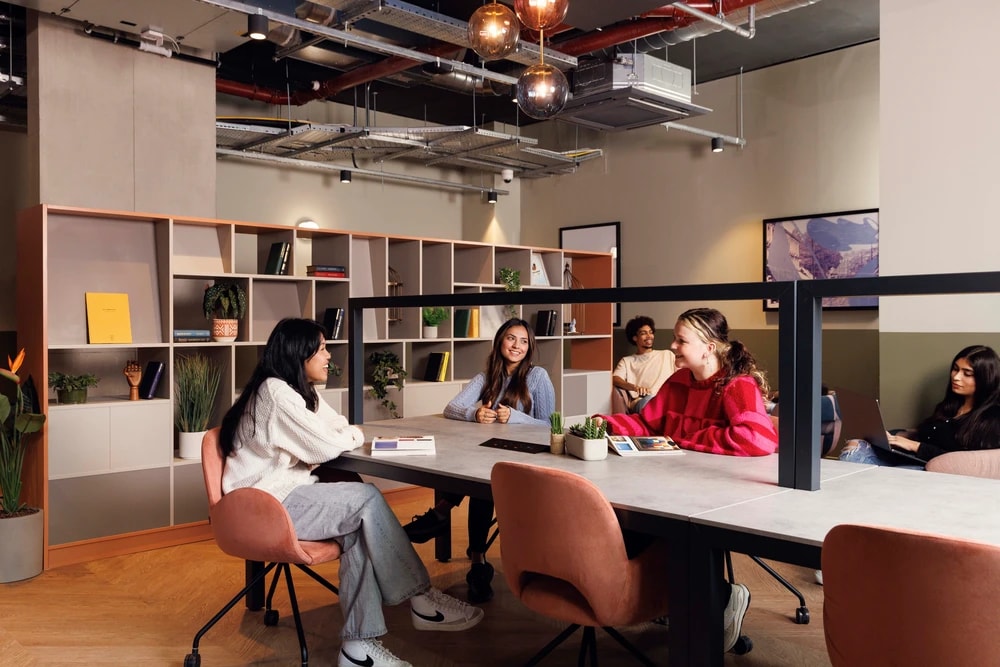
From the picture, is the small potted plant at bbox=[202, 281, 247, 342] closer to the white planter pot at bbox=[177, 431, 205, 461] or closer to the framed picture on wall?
the white planter pot at bbox=[177, 431, 205, 461]

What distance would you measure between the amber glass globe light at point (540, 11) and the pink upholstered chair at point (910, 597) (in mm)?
2204

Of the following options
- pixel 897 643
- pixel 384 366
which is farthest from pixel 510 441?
pixel 384 366

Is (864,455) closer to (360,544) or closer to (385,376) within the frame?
(360,544)

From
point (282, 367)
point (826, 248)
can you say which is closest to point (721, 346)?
point (282, 367)

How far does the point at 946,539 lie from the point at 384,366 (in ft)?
14.2

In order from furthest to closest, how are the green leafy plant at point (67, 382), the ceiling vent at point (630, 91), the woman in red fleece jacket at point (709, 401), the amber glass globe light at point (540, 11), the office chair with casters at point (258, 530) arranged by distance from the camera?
the ceiling vent at point (630, 91), the green leafy plant at point (67, 382), the amber glass globe light at point (540, 11), the woman in red fleece jacket at point (709, 401), the office chair with casters at point (258, 530)

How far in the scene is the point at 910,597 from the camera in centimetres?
158

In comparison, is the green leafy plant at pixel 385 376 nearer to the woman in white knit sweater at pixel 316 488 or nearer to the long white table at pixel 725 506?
the woman in white knit sweater at pixel 316 488

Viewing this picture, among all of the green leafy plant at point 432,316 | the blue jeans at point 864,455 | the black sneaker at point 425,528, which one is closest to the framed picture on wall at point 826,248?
the green leafy plant at point 432,316

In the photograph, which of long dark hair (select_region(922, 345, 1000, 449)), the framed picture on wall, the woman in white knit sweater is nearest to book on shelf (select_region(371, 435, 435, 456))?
the woman in white knit sweater

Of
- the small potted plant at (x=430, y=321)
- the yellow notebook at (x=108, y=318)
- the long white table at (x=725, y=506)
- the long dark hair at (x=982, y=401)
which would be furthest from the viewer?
the small potted plant at (x=430, y=321)

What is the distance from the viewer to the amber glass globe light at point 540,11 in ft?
10.3

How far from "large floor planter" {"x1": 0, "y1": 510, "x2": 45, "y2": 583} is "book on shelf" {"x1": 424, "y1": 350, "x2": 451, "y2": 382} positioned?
2.58m

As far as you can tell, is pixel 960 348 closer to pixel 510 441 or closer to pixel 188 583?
pixel 510 441
